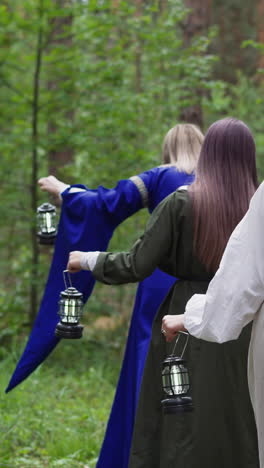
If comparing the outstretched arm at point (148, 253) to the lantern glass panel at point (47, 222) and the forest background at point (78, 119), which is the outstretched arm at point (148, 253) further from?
the forest background at point (78, 119)

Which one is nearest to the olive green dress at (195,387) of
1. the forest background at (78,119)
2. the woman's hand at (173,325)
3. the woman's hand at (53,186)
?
the woman's hand at (173,325)

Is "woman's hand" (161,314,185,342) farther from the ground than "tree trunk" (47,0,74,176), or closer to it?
closer to it

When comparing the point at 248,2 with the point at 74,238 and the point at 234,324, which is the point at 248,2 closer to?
the point at 74,238

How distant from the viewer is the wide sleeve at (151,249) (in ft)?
11.2

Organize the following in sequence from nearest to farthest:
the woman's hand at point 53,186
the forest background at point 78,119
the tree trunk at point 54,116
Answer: the woman's hand at point 53,186, the forest background at point 78,119, the tree trunk at point 54,116

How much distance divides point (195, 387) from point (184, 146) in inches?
59.8

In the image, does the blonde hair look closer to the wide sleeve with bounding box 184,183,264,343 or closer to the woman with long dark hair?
the woman with long dark hair

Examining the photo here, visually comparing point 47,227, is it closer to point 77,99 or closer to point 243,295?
point 243,295

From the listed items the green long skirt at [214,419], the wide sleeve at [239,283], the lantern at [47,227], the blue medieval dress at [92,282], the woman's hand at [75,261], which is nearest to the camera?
the wide sleeve at [239,283]

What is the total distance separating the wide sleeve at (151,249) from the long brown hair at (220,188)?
12 cm

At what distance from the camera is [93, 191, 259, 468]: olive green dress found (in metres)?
3.37

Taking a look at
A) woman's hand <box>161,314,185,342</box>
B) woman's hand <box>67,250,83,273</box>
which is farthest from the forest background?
woman's hand <box>161,314,185,342</box>

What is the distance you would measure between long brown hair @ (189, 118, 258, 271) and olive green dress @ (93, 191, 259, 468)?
0.06 meters

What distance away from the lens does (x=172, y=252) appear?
3484mm
